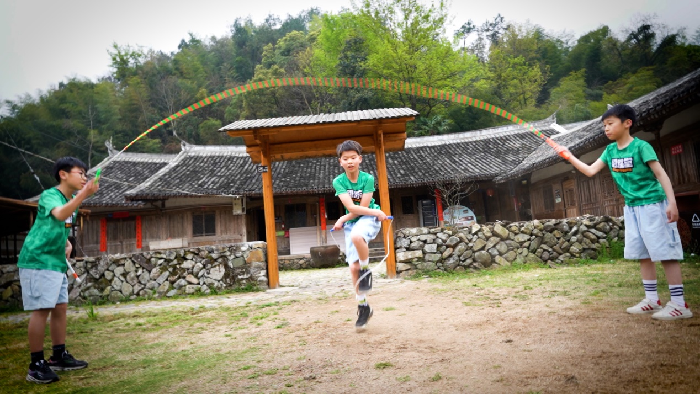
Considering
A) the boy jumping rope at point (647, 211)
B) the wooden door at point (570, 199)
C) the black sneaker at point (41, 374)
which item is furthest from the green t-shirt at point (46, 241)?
the wooden door at point (570, 199)

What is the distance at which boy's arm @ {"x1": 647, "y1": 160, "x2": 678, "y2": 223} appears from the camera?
3.34 metres

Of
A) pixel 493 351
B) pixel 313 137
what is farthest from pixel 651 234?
pixel 313 137

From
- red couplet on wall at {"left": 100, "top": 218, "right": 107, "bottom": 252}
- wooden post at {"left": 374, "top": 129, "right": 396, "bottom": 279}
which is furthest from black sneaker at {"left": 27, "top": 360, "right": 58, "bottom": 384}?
red couplet on wall at {"left": 100, "top": 218, "right": 107, "bottom": 252}

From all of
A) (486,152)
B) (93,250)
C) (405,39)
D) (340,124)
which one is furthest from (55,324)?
(405,39)

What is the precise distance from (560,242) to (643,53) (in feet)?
43.9

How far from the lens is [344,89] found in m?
28.9

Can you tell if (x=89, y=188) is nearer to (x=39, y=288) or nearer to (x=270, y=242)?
(x=39, y=288)

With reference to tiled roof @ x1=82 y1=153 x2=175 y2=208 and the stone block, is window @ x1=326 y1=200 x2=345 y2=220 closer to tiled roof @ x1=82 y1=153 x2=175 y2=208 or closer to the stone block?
tiled roof @ x1=82 y1=153 x2=175 y2=208

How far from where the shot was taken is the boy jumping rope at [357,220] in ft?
12.9

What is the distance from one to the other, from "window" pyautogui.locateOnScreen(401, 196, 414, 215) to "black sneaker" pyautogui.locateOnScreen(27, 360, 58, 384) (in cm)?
1618

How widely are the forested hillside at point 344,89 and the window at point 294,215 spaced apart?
10925 mm

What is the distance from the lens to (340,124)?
27.1 feet

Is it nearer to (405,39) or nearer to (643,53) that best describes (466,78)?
(405,39)

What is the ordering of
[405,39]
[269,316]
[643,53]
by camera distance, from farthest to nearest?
[405,39] < [643,53] < [269,316]
